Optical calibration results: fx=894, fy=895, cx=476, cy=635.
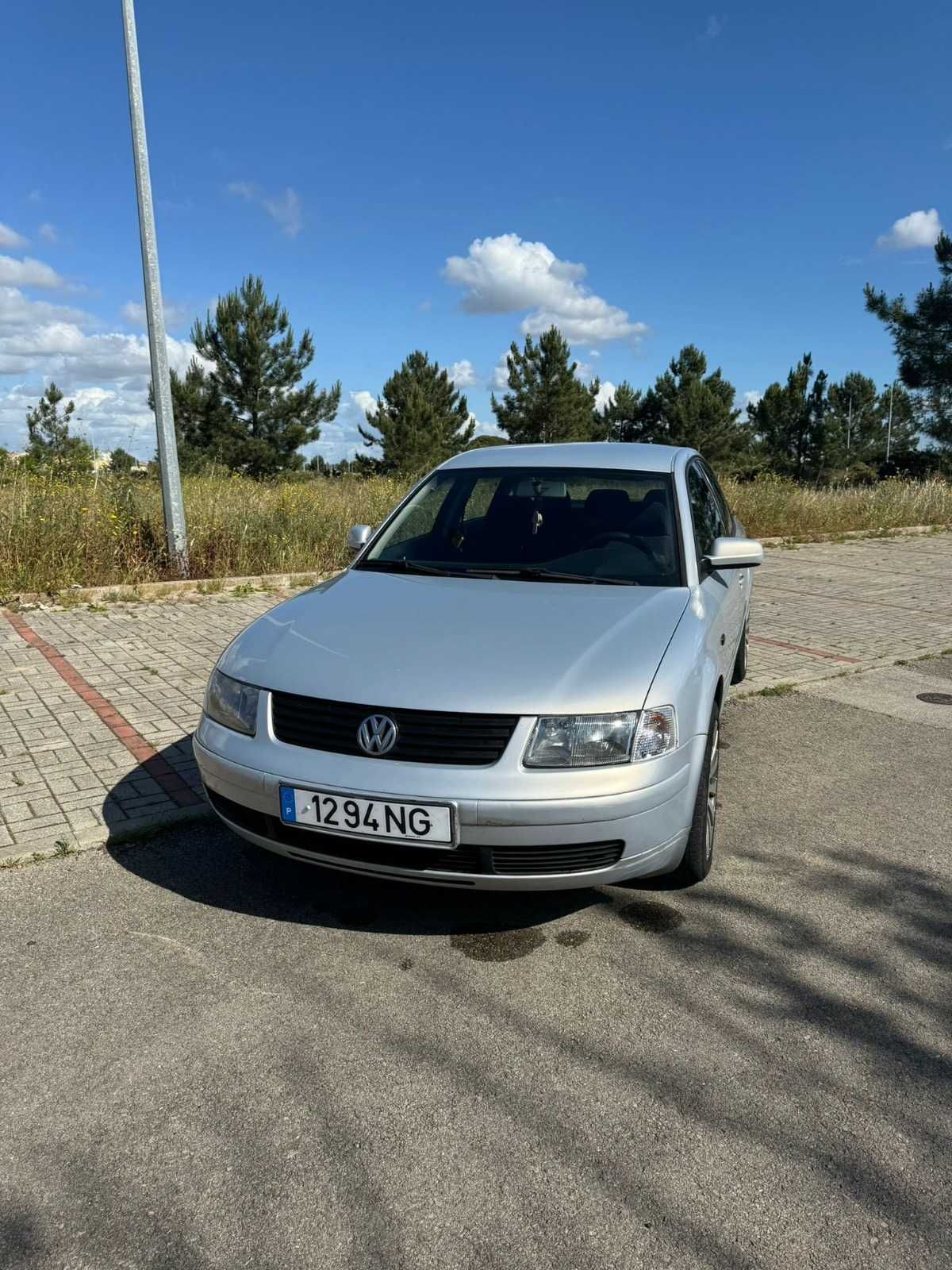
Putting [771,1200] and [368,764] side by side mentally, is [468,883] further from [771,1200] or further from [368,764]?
[771,1200]

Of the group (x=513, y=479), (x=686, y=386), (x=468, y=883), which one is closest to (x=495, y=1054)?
(x=468, y=883)

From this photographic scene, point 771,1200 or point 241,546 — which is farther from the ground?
point 241,546

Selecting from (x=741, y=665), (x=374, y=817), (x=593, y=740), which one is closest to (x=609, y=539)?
(x=593, y=740)

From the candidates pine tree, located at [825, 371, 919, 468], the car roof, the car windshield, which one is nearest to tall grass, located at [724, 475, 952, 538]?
the car roof

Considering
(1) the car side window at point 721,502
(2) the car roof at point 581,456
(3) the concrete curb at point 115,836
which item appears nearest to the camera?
(3) the concrete curb at point 115,836

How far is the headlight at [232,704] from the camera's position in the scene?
3090 mm

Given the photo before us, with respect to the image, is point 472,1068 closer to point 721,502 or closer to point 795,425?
point 721,502

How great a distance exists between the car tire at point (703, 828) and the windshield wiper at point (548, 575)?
66cm

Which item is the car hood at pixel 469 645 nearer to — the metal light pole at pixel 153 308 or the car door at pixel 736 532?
the car door at pixel 736 532

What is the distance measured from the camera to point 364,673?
2.94 meters

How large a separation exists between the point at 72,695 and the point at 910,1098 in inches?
208

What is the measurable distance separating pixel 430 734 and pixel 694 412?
48847mm

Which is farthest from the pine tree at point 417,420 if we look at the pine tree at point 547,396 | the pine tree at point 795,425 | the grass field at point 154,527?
the grass field at point 154,527

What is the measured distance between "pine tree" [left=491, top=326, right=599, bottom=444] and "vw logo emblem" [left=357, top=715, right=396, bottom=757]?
44.8m
